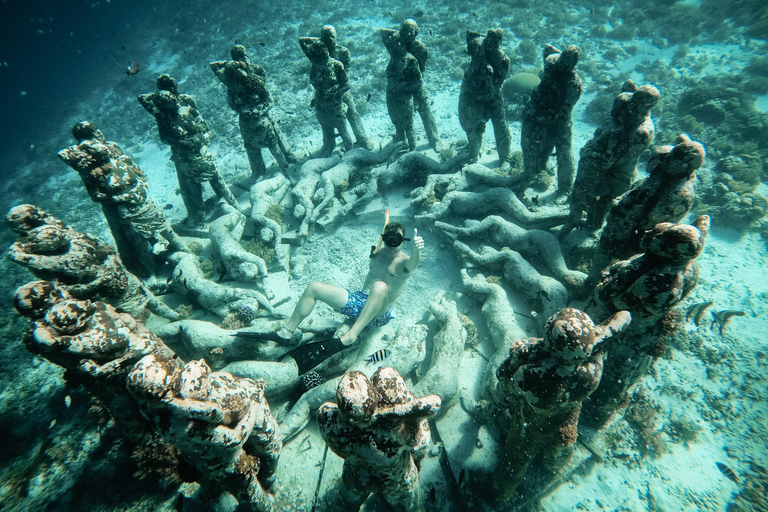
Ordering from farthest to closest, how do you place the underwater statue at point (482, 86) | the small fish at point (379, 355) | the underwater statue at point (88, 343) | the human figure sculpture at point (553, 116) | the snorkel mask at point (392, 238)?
the underwater statue at point (482, 86)
the human figure sculpture at point (553, 116)
the snorkel mask at point (392, 238)
the small fish at point (379, 355)
the underwater statue at point (88, 343)

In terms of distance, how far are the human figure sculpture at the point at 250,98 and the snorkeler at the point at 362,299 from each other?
656 cm

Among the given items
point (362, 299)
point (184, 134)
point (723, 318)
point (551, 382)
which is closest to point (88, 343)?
point (362, 299)

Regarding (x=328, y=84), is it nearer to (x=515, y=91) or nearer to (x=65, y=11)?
(x=515, y=91)

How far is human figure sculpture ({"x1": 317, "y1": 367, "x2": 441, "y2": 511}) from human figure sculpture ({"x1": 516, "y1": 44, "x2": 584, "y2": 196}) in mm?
7702

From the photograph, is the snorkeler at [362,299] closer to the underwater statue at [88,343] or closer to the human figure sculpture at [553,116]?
the underwater statue at [88,343]

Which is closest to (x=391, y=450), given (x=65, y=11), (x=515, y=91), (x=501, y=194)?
(x=501, y=194)

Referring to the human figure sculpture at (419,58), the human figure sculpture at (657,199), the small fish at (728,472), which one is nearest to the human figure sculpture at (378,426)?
→ the human figure sculpture at (657,199)

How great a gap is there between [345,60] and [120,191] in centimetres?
842

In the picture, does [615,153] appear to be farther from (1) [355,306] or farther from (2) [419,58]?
(2) [419,58]

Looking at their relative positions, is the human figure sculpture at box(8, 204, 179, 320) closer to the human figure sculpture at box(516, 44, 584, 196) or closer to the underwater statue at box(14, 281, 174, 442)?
the underwater statue at box(14, 281, 174, 442)

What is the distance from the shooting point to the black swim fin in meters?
5.48

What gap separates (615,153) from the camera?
5879 mm

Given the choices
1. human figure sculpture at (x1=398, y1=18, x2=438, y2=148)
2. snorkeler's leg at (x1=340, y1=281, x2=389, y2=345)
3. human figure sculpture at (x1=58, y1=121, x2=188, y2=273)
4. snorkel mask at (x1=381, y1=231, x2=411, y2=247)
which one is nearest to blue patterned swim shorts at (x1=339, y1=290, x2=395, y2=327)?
snorkeler's leg at (x1=340, y1=281, x2=389, y2=345)

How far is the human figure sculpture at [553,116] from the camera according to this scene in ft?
23.3
